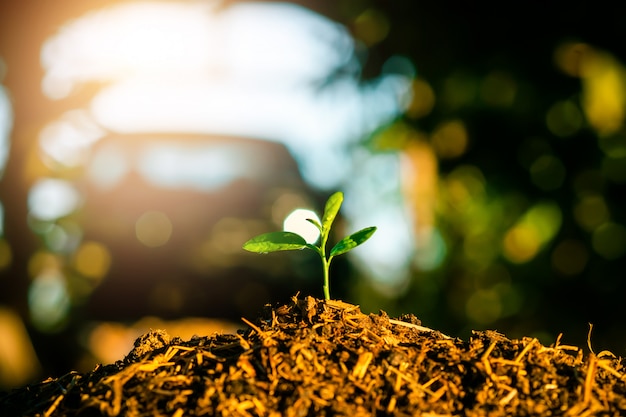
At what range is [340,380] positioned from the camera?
1354 millimetres

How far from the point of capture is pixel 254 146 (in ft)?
20.1

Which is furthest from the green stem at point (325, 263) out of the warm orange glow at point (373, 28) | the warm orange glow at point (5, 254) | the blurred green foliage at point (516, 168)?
the warm orange glow at point (5, 254)

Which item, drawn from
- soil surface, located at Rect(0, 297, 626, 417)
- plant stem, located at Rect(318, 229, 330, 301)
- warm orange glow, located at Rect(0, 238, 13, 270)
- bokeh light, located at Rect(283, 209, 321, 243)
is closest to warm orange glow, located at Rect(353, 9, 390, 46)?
bokeh light, located at Rect(283, 209, 321, 243)

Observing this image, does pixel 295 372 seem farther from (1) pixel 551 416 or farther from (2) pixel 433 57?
(2) pixel 433 57

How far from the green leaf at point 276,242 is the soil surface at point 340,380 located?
211 millimetres

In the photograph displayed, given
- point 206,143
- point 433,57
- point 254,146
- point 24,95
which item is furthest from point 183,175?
point 433,57

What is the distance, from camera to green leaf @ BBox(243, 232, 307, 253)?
67.9 inches

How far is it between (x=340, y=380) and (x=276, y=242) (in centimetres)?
53

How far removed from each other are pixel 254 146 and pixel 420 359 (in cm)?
486

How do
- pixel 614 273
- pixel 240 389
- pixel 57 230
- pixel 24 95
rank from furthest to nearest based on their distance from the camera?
pixel 24 95 → pixel 57 230 → pixel 614 273 → pixel 240 389

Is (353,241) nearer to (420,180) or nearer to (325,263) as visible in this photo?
(325,263)

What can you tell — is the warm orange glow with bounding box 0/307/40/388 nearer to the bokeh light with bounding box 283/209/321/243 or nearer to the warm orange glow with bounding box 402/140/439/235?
the bokeh light with bounding box 283/209/321/243

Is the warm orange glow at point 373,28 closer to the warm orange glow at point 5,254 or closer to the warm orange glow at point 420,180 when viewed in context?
the warm orange glow at point 420,180

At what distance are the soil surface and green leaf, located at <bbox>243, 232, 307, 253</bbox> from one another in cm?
21
